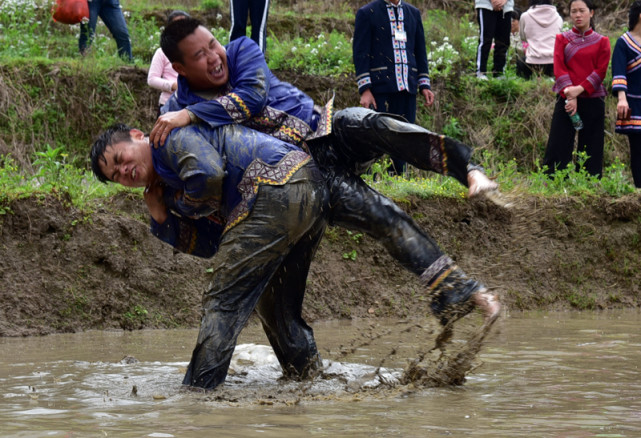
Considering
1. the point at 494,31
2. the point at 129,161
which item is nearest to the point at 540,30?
the point at 494,31

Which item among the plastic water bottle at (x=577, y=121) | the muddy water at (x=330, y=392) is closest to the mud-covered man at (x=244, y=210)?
the muddy water at (x=330, y=392)

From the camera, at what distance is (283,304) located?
4.66 metres

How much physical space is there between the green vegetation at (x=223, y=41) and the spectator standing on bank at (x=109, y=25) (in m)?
0.18

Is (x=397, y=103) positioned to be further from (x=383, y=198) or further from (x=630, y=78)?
(x=383, y=198)

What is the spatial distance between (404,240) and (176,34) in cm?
146

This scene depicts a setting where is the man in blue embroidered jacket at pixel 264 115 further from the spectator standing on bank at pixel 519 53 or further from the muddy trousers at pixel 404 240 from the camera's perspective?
the spectator standing on bank at pixel 519 53

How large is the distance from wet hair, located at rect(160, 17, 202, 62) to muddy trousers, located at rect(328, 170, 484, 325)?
0.95m

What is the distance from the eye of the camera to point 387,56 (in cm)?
861

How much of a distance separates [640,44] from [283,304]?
6.00m

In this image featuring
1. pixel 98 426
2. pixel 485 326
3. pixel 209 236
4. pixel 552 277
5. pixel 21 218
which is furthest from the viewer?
pixel 552 277

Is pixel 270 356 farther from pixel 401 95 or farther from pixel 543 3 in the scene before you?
pixel 543 3

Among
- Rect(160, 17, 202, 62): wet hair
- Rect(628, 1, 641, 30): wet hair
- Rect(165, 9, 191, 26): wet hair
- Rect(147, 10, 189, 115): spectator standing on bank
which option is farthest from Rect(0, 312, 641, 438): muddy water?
Rect(628, 1, 641, 30): wet hair

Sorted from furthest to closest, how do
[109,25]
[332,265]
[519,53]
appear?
[519,53]
[109,25]
[332,265]

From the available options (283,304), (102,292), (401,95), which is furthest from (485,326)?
(401,95)
